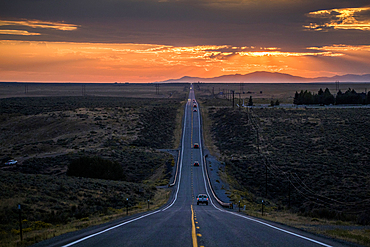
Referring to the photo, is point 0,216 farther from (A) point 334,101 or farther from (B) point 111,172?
(A) point 334,101

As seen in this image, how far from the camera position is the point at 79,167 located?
38.3m

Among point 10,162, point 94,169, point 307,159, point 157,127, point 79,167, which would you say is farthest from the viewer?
point 157,127

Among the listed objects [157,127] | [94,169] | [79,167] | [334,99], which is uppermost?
[334,99]

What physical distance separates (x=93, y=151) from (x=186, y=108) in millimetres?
66265

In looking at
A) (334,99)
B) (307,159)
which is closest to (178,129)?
(307,159)

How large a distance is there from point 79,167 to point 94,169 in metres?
1.88

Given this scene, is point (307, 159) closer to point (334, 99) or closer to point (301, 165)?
point (301, 165)

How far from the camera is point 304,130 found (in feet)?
222

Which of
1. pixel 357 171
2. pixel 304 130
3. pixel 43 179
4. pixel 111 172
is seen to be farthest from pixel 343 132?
pixel 43 179

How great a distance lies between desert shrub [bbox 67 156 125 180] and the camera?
125 feet

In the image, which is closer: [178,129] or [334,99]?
[178,129]

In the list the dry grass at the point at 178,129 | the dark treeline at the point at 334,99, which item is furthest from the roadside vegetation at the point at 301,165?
the dark treeline at the point at 334,99

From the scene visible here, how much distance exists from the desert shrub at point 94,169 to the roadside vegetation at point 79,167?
0.12 m

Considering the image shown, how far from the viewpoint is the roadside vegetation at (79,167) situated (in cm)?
1792
